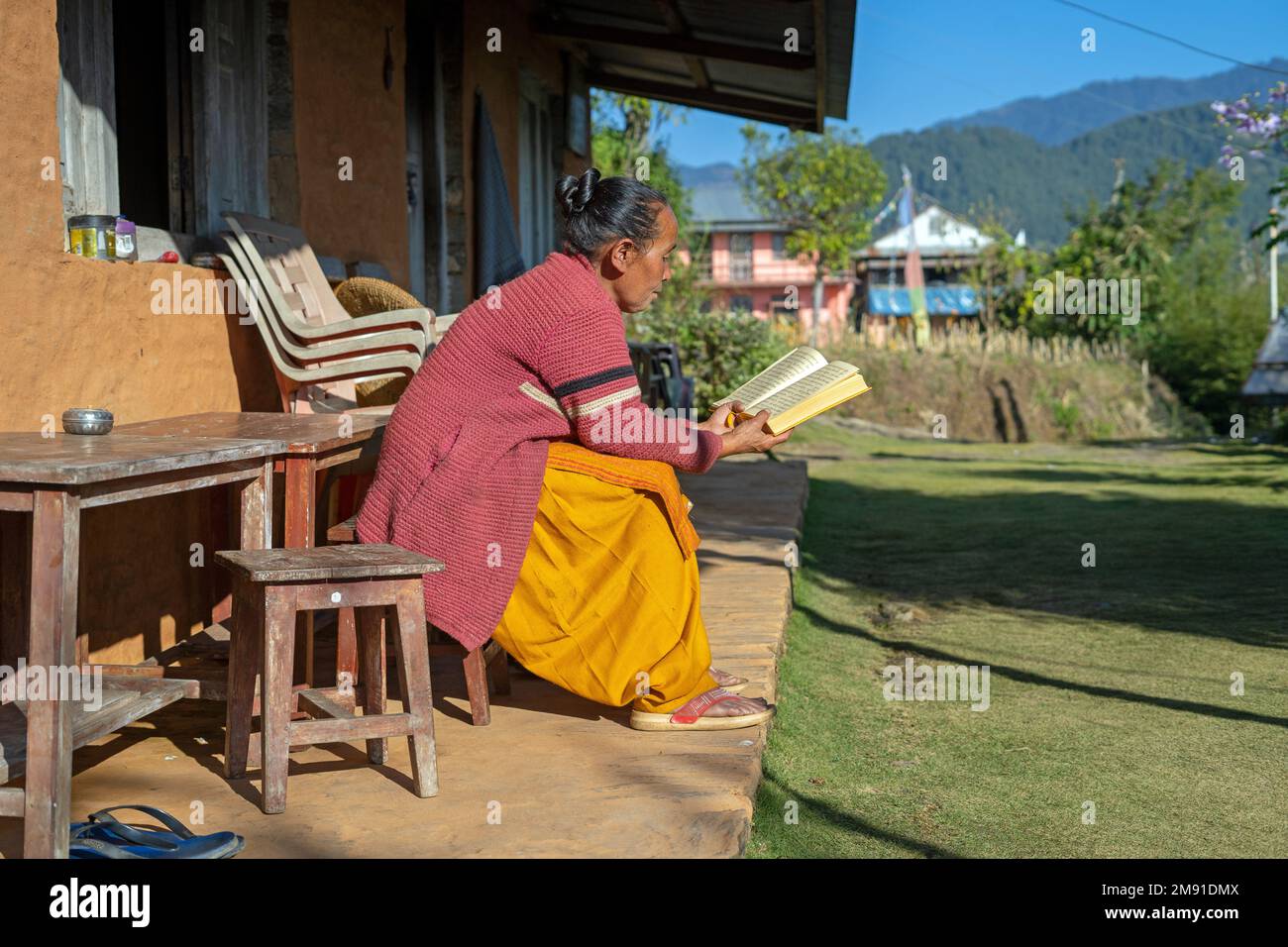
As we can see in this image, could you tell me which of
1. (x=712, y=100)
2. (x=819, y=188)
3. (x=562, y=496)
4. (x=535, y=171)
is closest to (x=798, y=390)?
(x=562, y=496)

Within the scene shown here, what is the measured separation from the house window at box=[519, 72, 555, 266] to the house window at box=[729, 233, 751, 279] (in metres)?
44.6

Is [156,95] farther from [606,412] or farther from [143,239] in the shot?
[606,412]

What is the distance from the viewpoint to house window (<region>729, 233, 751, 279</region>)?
185 feet

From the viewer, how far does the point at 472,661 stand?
3.59 meters

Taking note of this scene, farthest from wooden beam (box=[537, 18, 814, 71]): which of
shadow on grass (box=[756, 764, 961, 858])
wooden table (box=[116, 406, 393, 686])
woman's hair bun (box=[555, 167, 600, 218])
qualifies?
shadow on grass (box=[756, 764, 961, 858])

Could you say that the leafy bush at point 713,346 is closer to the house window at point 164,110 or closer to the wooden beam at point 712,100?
the wooden beam at point 712,100

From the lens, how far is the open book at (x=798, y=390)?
11.7 feet

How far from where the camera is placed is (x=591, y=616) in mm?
3492

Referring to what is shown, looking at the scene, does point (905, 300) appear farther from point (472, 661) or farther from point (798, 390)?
point (472, 661)

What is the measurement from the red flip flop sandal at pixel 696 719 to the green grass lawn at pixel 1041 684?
0.14 m

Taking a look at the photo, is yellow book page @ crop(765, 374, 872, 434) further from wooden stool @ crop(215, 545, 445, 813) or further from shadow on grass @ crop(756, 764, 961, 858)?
wooden stool @ crop(215, 545, 445, 813)

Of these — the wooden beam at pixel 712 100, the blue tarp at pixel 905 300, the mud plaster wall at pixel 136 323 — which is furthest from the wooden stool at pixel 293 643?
the blue tarp at pixel 905 300
